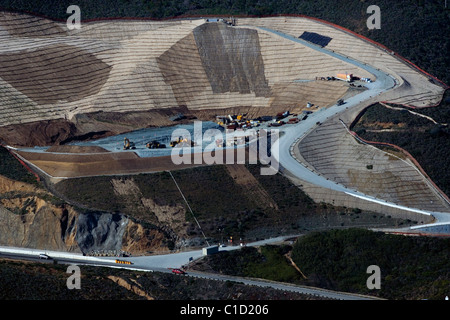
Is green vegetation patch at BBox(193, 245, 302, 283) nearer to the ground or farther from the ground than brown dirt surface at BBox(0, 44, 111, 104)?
nearer to the ground

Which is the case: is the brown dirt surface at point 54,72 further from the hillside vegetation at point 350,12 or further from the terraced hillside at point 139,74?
the hillside vegetation at point 350,12

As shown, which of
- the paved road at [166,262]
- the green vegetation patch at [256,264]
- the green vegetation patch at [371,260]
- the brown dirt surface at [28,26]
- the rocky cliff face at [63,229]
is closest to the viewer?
the paved road at [166,262]

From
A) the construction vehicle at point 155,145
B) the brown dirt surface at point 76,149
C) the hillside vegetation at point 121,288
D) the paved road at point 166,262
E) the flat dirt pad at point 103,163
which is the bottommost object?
the paved road at point 166,262

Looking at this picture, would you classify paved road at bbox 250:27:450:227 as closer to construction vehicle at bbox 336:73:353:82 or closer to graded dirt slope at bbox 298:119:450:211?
graded dirt slope at bbox 298:119:450:211

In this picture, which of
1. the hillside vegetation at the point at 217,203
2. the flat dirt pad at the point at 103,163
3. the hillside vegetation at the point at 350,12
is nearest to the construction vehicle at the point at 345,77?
the hillside vegetation at the point at 350,12

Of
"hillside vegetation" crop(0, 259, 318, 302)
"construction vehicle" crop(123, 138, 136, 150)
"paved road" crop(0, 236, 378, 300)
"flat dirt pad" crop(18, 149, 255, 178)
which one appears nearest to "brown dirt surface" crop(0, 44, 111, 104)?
"construction vehicle" crop(123, 138, 136, 150)

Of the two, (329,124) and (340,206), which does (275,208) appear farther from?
(329,124)

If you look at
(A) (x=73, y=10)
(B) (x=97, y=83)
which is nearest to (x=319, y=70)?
(B) (x=97, y=83)
